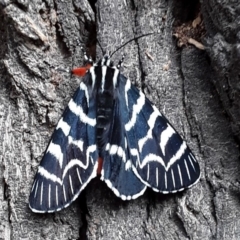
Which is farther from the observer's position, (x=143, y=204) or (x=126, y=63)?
(x=126, y=63)

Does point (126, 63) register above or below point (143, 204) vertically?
above

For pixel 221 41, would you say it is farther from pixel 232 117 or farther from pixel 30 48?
pixel 30 48

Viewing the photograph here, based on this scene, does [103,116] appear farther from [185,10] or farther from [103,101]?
[185,10]

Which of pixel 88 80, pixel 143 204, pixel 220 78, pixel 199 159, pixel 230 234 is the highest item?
pixel 88 80

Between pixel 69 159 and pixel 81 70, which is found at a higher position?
pixel 81 70

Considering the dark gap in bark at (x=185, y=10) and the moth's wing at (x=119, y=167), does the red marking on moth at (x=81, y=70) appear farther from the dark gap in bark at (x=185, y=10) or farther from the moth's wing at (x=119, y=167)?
the dark gap in bark at (x=185, y=10)

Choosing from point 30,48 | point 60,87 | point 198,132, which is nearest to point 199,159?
point 198,132

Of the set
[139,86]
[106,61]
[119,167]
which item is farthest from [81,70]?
[119,167]
